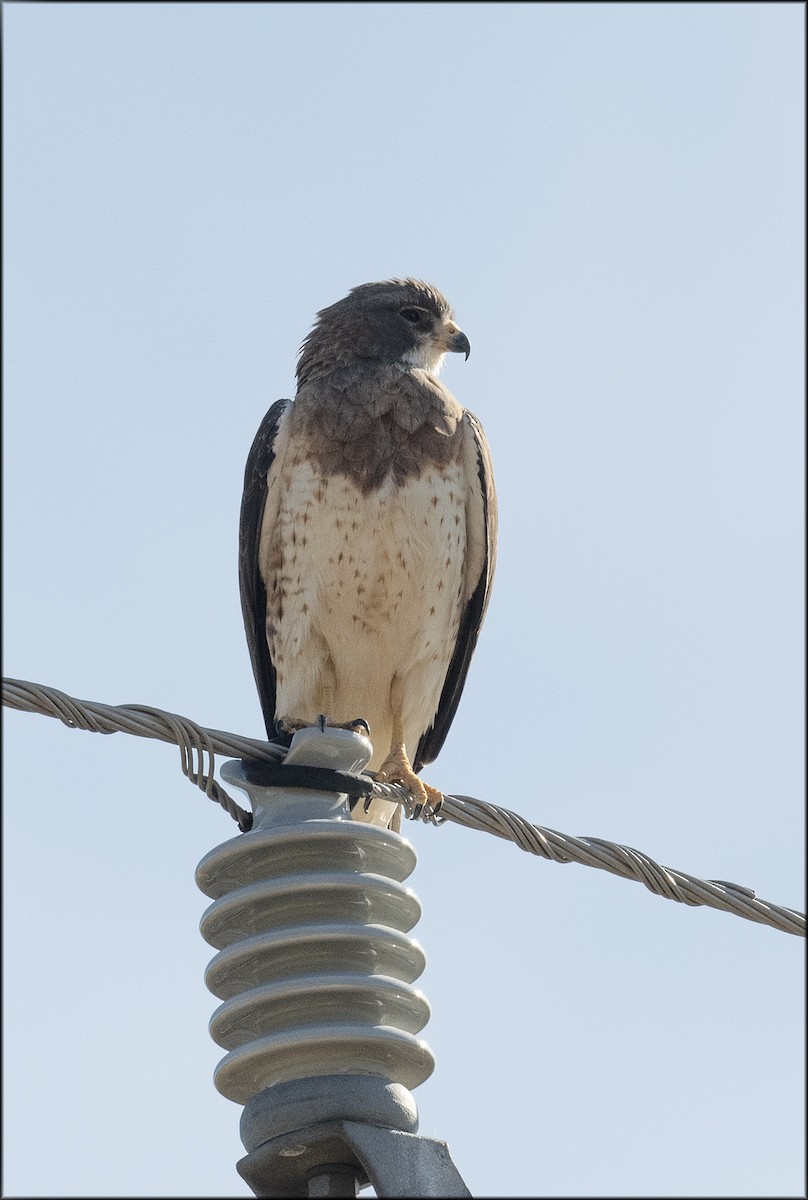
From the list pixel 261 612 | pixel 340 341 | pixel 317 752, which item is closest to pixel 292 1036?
pixel 317 752

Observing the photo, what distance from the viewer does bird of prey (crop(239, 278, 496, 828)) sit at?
272 inches

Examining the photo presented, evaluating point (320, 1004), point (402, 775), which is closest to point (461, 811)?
point (320, 1004)

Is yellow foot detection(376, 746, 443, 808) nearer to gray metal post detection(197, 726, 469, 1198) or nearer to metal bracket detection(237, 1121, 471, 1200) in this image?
gray metal post detection(197, 726, 469, 1198)

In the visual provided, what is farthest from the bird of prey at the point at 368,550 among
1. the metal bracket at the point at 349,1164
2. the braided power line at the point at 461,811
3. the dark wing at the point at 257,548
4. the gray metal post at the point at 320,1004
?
the metal bracket at the point at 349,1164

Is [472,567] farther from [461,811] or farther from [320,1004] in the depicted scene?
[320,1004]

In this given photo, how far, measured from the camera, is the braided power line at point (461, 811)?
12.7ft

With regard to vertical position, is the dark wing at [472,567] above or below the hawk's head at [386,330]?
below

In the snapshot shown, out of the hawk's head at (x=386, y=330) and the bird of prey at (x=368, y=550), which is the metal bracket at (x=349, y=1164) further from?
the hawk's head at (x=386, y=330)

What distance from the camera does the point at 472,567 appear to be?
7.57 metres

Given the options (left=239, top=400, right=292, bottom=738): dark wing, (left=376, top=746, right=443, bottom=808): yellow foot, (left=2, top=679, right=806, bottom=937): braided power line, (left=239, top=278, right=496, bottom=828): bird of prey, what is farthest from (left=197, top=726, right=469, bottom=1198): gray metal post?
(left=239, top=400, right=292, bottom=738): dark wing

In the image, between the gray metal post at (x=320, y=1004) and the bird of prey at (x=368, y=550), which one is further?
the bird of prey at (x=368, y=550)

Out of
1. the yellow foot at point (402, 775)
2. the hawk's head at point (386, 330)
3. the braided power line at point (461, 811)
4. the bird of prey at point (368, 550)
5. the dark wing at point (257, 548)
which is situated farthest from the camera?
the hawk's head at point (386, 330)

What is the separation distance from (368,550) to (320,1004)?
367cm

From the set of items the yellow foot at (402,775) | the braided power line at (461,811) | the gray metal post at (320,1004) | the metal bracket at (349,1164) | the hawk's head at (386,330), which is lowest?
the metal bracket at (349,1164)
